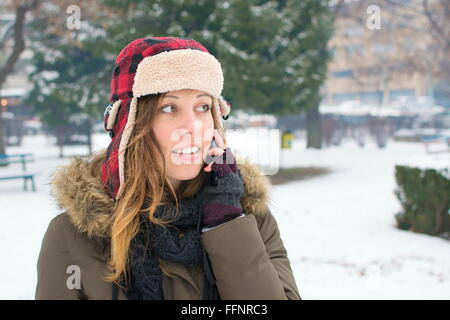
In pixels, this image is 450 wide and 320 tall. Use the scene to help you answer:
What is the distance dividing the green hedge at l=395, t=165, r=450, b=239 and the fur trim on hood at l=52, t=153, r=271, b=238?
17.7 feet

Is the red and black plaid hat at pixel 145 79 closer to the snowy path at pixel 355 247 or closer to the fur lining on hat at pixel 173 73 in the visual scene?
the fur lining on hat at pixel 173 73

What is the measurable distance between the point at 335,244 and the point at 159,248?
5.22 meters

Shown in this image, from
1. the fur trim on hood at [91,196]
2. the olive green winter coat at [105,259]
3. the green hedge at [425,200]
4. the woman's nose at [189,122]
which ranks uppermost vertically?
the woman's nose at [189,122]

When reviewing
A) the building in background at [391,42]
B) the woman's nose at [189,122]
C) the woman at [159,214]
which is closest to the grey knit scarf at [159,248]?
the woman at [159,214]

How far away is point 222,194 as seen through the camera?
1723mm

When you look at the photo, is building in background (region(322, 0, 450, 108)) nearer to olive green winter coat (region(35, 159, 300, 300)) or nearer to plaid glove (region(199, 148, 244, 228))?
plaid glove (region(199, 148, 244, 228))

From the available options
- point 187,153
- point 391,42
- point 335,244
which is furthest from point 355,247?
point 391,42

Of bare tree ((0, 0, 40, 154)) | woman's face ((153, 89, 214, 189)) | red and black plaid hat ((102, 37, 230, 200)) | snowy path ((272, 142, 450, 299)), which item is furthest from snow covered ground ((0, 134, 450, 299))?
bare tree ((0, 0, 40, 154))

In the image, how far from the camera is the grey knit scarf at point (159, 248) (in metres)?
1.65

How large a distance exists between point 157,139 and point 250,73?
9.91m

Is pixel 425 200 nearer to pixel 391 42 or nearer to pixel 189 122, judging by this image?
pixel 189 122

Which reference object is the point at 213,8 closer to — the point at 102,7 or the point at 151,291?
the point at 102,7
